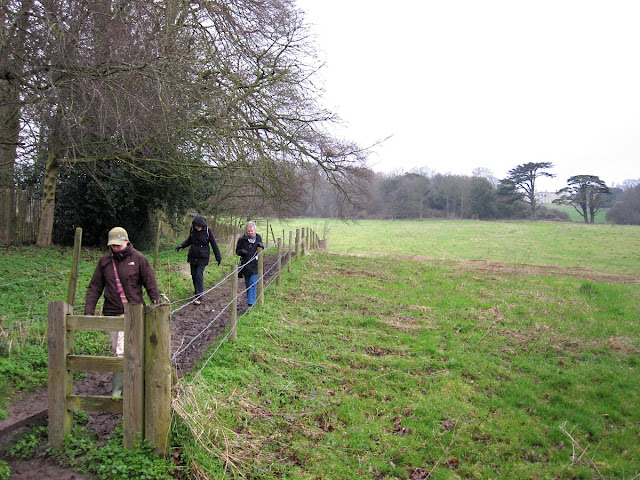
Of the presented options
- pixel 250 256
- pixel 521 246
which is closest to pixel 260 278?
pixel 250 256

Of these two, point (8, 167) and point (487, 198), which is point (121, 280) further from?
point (487, 198)

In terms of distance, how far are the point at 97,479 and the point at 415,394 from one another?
377 cm

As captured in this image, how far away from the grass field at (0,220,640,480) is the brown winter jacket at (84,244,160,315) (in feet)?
3.59

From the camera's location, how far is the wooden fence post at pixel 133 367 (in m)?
3.52

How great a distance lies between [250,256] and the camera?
9172 mm

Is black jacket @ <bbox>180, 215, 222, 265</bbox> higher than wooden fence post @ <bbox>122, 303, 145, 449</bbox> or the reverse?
higher

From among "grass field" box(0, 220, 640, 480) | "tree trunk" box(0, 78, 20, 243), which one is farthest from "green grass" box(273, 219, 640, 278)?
"tree trunk" box(0, 78, 20, 243)

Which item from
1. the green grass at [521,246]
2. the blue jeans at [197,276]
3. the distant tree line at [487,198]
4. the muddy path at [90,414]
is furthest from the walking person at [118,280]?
the distant tree line at [487,198]

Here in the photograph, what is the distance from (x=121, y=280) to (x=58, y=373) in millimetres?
1291

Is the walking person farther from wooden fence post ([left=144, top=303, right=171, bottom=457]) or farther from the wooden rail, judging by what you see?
wooden fence post ([left=144, top=303, right=171, bottom=457])

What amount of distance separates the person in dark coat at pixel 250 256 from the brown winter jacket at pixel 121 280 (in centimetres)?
400

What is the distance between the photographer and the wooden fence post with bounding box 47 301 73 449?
3611mm

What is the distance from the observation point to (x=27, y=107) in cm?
773

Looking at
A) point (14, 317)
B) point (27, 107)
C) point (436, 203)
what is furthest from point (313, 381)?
point (436, 203)
